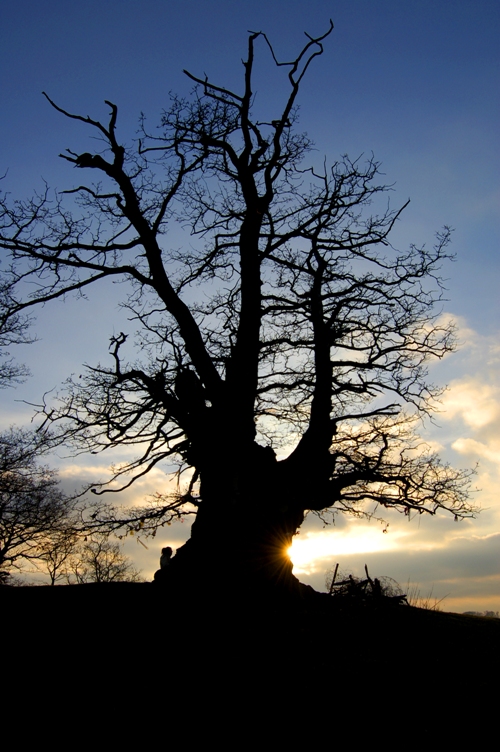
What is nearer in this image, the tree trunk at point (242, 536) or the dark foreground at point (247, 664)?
the dark foreground at point (247, 664)

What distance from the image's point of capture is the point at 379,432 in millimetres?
10156

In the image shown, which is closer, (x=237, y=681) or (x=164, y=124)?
(x=237, y=681)

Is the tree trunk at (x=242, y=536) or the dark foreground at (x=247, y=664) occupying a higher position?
the tree trunk at (x=242, y=536)

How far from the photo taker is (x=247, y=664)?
5648 millimetres

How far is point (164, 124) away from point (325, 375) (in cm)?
570

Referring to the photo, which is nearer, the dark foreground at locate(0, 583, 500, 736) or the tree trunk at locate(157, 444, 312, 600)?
the dark foreground at locate(0, 583, 500, 736)

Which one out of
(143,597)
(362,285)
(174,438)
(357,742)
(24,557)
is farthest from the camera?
(24,557)

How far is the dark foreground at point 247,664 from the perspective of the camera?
476 cm

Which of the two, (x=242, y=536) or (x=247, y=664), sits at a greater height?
(x=242, y=536)

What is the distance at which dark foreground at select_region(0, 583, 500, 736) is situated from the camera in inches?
187

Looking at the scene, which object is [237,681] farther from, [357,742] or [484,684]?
[484,684]

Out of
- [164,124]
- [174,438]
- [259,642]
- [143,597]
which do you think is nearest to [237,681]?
[259,642]

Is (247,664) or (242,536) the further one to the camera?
(242,536)

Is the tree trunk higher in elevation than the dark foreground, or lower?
higher
